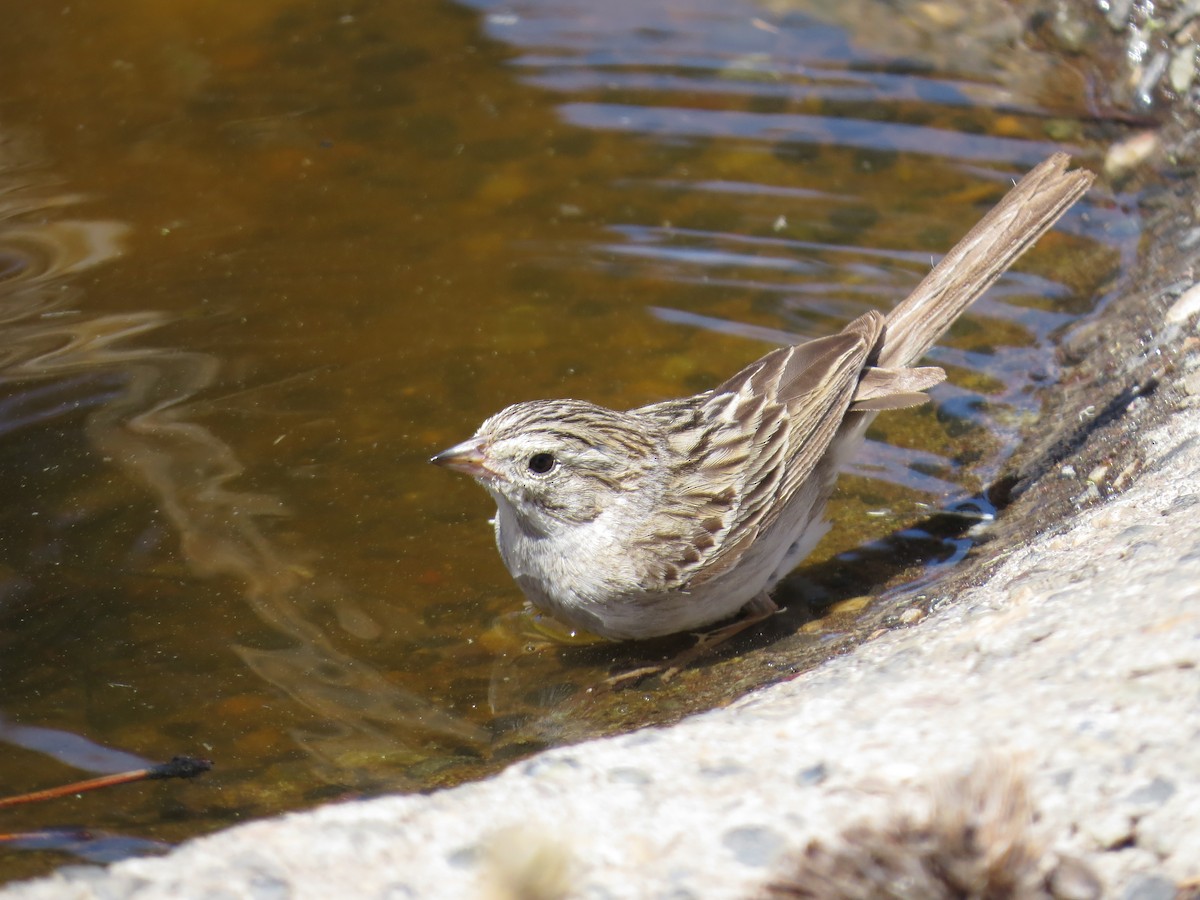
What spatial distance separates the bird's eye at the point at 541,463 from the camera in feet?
17.5

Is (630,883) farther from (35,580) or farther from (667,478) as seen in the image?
(35,580)

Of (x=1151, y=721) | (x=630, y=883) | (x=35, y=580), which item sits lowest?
(x=35, y=580)

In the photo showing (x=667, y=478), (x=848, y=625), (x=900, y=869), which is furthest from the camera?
(x=667, y=478)

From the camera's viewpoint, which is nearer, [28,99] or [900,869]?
[900,869]

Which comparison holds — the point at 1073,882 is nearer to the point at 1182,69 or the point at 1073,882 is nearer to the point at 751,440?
the point at 751,440

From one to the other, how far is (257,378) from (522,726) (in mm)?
2655

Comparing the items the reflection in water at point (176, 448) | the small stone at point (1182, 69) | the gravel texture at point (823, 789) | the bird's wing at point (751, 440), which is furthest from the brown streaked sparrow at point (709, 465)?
the small stone at point (1182, 69)

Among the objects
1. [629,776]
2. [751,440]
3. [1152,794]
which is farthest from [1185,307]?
[629,776]

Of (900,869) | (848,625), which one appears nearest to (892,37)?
(848,625)

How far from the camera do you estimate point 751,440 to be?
227 inches

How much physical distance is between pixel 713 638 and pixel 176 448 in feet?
8.29

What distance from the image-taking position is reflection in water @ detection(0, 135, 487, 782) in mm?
4652

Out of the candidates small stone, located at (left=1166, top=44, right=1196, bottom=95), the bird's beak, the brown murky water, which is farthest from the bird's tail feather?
small stone, located at (left=1166, top=44, right=1196, bottom=95)

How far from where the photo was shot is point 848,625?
5.08m
